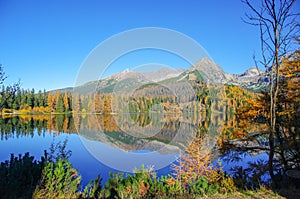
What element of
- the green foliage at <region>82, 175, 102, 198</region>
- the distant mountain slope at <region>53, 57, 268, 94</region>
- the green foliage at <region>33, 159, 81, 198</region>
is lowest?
the green foliage at <region>82, 175, 102, 198</region>

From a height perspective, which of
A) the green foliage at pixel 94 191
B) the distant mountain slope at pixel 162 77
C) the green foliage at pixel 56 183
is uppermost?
the distant mountain slope at pixel 162 77

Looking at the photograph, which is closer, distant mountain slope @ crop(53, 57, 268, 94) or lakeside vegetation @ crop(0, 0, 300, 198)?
lakeside vegetation @ crop(0, 0, 300, 198)

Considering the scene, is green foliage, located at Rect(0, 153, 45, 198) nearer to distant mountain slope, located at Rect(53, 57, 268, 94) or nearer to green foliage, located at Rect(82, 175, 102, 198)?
green foliage, located at Rect(82, 175, 102, 198)

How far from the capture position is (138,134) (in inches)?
941

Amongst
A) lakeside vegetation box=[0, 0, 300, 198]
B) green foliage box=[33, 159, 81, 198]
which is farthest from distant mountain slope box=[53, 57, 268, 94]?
green foliage box=[33, 159, 81, 198]

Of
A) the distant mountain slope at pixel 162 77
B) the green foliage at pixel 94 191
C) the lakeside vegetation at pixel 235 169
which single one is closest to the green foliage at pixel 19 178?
the lakeside vegetation at pixel 235 169

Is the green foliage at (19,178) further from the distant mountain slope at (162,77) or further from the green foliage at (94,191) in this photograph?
the distant mountain slope at (162,77)

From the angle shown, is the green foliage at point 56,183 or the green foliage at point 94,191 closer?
the green foliage at point 56,183

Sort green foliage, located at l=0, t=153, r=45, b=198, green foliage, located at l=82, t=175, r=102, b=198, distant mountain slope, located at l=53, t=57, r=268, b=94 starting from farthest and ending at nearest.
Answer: distant mountain slope, located at l=53, t=57, r=268, b=94, green foliage, located at l=82, t=175, r=102, b=198, green foliage, located at l=0, t=153, r=45, b=198

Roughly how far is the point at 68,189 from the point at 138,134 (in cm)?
1891

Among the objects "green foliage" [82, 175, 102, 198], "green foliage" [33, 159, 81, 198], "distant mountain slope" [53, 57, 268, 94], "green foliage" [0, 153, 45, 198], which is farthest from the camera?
"distant mountain slope" [53, 57, 268, 94]

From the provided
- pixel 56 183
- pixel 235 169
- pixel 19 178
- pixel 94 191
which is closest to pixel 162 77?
pixel 235 169

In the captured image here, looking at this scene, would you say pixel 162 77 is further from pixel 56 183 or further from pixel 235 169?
pixel 56 183

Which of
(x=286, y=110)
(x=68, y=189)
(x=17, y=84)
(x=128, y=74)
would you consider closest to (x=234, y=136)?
(x=286, y=110)
